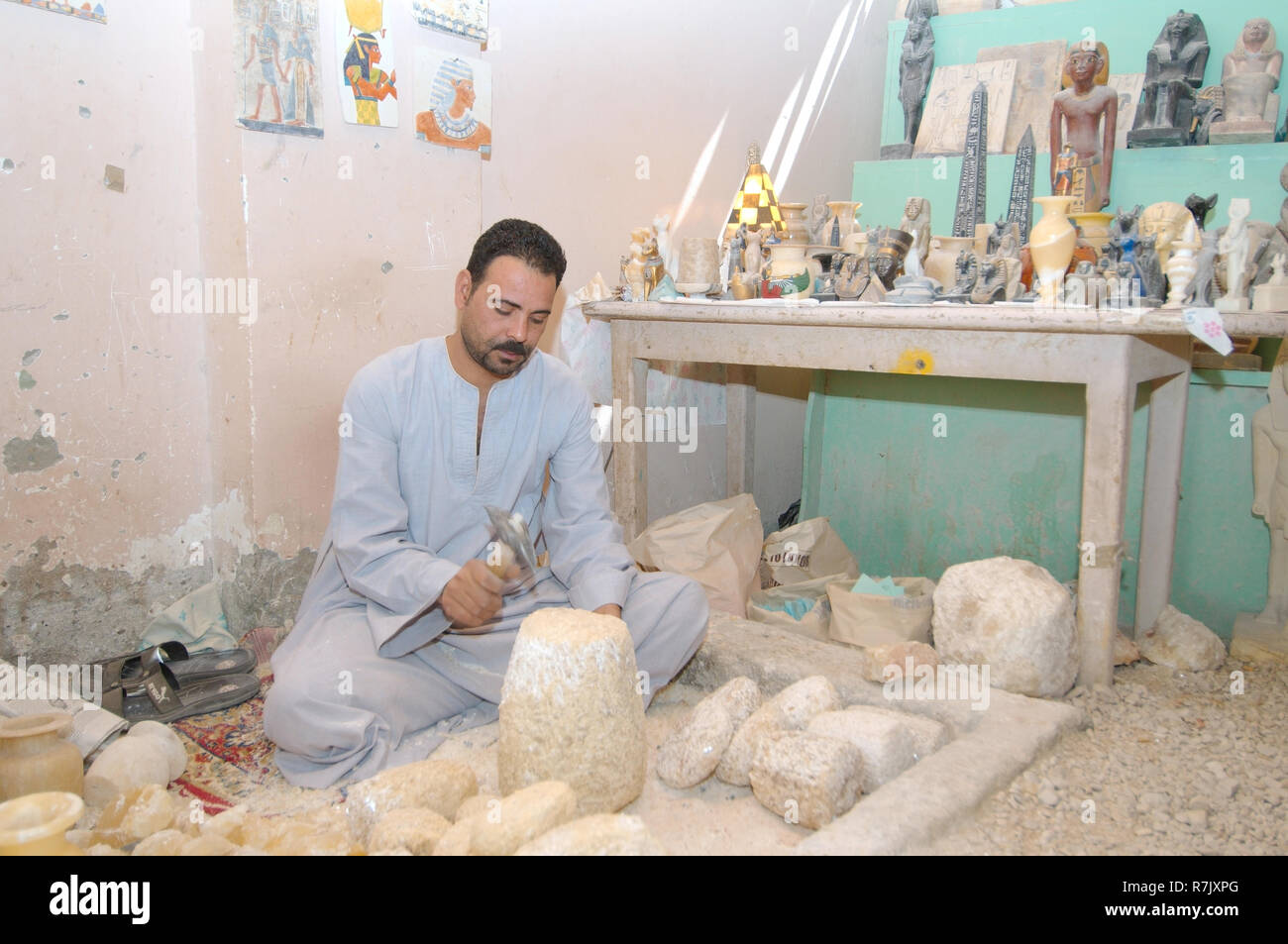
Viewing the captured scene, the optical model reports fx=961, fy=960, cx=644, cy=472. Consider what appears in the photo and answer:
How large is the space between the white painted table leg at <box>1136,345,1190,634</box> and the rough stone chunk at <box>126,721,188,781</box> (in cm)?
298

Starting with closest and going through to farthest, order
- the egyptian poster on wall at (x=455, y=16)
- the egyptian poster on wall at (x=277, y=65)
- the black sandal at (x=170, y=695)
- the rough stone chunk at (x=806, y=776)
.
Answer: the rough stone chunk at (x=806, y=776)
the black sandal at (x=170, y=695)
the egyptian poster on wall at (x=277, y=65)
the egyptian poster on wall at (x=455, y=16)

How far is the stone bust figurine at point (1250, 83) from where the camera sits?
341 cm

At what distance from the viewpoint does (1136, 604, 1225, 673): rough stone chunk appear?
10.0 ft

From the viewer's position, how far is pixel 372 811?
1.91m

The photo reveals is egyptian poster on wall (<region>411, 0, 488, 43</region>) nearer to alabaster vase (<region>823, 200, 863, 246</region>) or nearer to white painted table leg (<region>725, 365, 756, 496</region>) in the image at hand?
alabaster vase (<region>823, 200, 863, 246</region>)

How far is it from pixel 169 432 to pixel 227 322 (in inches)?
16.4

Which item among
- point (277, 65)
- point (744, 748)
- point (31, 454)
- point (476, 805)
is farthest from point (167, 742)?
point (277, 65)

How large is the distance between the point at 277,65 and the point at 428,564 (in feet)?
5.41

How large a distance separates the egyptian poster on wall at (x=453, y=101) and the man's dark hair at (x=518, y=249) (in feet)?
2.82

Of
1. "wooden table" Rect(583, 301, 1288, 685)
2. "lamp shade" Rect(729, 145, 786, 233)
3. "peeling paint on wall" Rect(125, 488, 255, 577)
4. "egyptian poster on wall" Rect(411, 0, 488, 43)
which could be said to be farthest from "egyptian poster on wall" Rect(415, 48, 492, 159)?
"peeling paint on wall" Rect(125, 488, 255, 577)

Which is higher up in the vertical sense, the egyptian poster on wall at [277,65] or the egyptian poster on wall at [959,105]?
the egyptian poster on wall at [959,105]

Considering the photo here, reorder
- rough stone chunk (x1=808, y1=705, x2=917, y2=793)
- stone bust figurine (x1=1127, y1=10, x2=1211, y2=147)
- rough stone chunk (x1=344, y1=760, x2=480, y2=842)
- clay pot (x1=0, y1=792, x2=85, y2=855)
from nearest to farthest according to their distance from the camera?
clay pot (x1=0, y1=792, x2=85, y2=855) < rough stone chunk (x1=344, y1=760, x2=480, y2=842) < rough stone chunk (x1=808, y1=705, x2=917, y2=793) < stone bust figurine (x1=1127, y1=10, x2=1211, y2=147)

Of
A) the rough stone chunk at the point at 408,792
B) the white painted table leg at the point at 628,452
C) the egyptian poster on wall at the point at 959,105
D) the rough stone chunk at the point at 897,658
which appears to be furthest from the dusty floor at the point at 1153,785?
the egyptian poster on wall at the point at 959,105

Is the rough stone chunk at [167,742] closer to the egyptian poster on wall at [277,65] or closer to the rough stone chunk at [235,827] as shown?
the rough stone chunk at [235,827]
